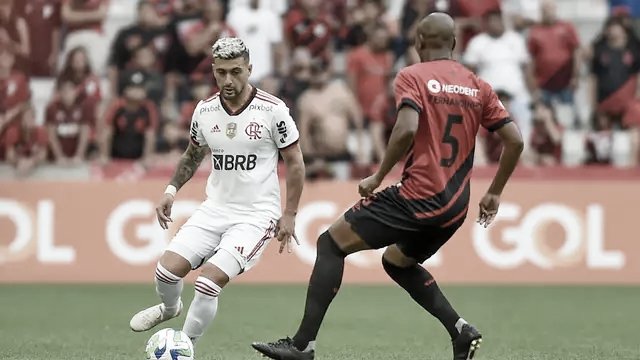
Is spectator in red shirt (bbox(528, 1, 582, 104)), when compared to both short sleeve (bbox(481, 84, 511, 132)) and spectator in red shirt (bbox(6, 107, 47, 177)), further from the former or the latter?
short sleeve (bbox(481, 84, 511, 132))

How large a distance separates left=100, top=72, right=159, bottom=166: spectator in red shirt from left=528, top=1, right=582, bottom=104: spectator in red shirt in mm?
5560

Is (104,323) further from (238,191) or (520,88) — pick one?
(520,88)

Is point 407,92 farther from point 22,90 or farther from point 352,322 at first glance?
point 22,90

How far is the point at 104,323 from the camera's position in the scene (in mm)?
10656

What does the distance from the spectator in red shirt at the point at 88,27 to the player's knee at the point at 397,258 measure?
392 inches

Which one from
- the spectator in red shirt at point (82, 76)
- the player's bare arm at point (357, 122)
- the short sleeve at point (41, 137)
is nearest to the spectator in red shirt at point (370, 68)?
the player's bare arm at point (357, 122)

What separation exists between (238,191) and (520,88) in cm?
899

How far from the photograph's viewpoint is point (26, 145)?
15.4 m

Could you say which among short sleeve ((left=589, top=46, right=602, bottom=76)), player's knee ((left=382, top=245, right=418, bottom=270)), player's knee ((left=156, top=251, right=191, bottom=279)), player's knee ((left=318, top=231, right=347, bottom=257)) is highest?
short sleeve ((left=589, top=46, right=602, bottom=76))

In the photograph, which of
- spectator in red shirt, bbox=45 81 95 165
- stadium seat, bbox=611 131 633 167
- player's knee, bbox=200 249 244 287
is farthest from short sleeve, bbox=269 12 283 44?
player's knee, bbox=200 249 244 287

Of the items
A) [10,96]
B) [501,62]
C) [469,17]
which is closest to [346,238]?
[501,62]

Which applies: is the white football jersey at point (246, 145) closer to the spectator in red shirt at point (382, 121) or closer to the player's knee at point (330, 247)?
the player's knee at point (330, 247)

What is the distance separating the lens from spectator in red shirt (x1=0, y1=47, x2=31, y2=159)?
15609mm

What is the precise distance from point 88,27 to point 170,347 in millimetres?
10615
